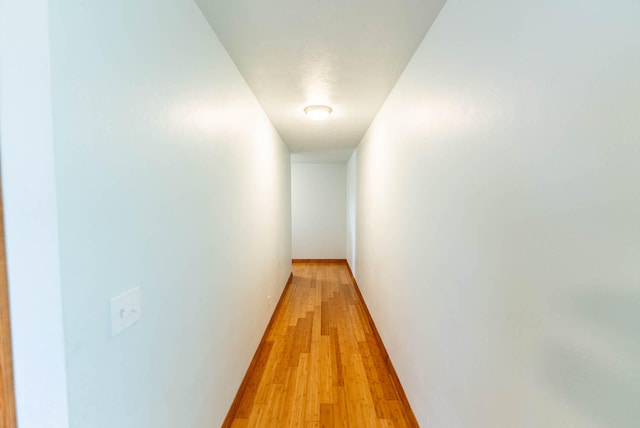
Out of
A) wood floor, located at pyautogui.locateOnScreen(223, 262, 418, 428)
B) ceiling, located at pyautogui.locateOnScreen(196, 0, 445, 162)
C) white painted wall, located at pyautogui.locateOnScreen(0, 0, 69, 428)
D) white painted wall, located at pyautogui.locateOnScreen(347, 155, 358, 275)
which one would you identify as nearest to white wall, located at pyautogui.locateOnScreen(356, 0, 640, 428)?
ceiling, located at pyautogui.locateOnScreen(196, 0, 445, 162)

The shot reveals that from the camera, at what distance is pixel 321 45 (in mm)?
1549

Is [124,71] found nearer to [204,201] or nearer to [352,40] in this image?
[204,201]

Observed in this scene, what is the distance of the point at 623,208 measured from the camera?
0.51 meters

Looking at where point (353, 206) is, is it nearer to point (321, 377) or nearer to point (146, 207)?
point (321, 377)

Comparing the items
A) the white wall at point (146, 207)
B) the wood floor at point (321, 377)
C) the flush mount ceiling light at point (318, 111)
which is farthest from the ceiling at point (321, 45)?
the wood floor at point (321, 377)

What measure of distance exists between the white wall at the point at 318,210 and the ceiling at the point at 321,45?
10.7 ft

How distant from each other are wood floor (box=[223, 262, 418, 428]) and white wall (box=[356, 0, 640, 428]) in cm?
42

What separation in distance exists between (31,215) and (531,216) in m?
1.29

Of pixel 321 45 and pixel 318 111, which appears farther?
pixel 318 111

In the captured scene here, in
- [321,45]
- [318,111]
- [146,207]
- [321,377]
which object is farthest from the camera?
[318,111]

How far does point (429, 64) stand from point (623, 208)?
126cm

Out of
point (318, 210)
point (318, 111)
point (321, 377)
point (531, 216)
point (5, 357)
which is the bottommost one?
point (321, 377)

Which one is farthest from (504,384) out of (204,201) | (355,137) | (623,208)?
(355,137)

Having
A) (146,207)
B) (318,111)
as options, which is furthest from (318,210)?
(146,207)
